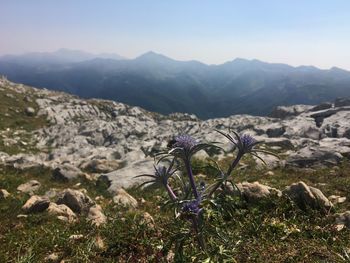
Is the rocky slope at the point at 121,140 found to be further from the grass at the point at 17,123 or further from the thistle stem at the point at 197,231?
the thistle stem at the point at 197,231

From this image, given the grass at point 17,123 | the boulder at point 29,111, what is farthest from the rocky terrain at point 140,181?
the boulder at point 29,111

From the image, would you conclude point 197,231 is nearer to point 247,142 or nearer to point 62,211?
point 247,142

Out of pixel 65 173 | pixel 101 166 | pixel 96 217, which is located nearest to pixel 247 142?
pixel 96 217

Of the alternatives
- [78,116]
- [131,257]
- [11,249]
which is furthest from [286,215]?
[78,116]

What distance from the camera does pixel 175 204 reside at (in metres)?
5.68

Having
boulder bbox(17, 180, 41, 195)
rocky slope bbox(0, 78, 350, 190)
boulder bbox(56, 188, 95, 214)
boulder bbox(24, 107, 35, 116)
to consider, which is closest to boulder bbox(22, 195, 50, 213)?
boulder bbox(56, 188, 95, 214)

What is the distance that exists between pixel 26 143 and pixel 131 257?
45125 mm

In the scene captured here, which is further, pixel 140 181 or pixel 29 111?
pixel 29 111

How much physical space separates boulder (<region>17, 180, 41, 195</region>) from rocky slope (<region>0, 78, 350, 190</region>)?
222 centimetres

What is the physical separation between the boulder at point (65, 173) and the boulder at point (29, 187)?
1.92 meters

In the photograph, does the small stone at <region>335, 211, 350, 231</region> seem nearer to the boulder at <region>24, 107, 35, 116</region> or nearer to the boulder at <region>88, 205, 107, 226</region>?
the boulder at <region>88, 205, 107, 226</region>

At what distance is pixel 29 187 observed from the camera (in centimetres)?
1853

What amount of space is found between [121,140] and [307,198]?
4855 cm

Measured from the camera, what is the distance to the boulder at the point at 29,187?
706 inches
